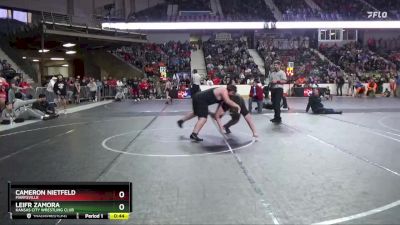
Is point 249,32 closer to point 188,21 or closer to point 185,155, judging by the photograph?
point 188,21

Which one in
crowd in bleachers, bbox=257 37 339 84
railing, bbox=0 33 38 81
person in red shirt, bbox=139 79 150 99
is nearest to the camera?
railing, bbox=0 33 38 81

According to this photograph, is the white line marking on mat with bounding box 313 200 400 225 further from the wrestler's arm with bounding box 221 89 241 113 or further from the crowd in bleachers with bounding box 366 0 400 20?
the crowd in bleachers with bounding box 366 0 400 20

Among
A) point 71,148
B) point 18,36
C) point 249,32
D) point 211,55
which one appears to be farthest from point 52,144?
point 249,32

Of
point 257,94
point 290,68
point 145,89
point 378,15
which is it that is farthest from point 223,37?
point 257,94

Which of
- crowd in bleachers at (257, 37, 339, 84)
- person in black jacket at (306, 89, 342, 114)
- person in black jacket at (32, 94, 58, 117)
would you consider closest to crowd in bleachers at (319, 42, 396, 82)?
crowd in bleachers at (257, 37, 339, 84)

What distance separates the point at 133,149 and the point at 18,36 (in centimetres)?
1934

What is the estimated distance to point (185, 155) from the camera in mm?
7125

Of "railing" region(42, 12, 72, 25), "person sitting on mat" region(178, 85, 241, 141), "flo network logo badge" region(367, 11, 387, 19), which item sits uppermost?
"flo network logo badge" region(367, 11, 387, 19)

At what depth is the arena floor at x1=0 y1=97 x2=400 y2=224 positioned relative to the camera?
4223 mm

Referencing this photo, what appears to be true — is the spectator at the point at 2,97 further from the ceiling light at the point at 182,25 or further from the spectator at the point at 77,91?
the ceiling light at the point at 182,25

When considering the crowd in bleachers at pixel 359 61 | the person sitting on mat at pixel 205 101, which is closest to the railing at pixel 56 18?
the person sitting on mat at pixel 205 101

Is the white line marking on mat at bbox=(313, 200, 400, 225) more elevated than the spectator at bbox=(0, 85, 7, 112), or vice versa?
the spectator at bbox=(0, 85, 7, 112)
